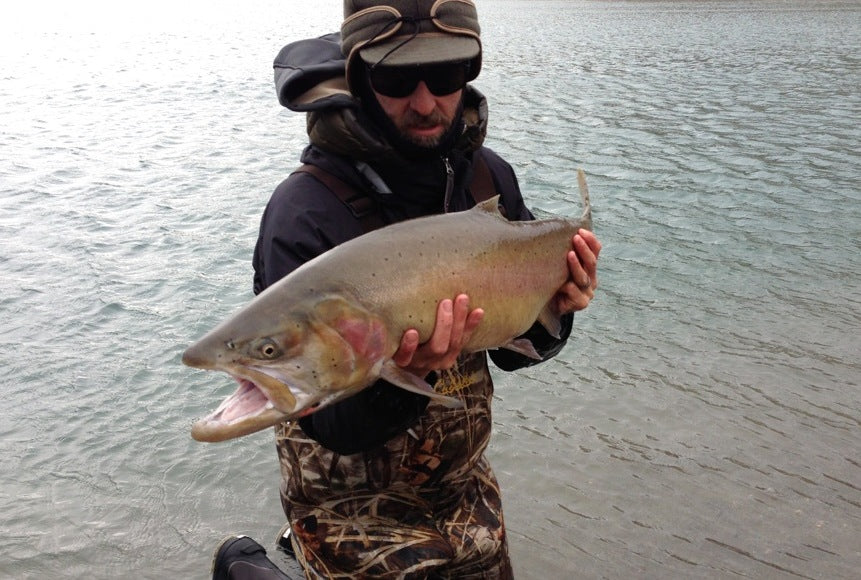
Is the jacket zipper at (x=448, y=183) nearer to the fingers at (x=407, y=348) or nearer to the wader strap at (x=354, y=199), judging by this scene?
the wader strap at (x=354, y=199)

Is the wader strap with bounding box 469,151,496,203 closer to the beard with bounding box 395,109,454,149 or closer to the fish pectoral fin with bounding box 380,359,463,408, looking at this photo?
the beard with bounding box 395,109,454,149

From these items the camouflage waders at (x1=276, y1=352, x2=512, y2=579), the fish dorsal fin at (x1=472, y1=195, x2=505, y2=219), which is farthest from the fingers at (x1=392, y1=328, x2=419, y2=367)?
the camouflage waders at (x1=276, y1=352, x2=512, y2=579)

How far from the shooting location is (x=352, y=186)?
3596 millimetres

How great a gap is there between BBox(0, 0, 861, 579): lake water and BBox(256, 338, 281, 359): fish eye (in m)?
3.52

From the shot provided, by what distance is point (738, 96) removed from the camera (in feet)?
69.1

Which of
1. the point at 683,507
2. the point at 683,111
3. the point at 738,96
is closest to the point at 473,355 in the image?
the point at 683,507

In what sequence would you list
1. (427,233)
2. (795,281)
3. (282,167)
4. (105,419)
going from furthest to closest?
(282,167) → (795,281) → (105,419) → (427,233)

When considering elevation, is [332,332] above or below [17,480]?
above

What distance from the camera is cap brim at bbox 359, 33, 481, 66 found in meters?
3.44

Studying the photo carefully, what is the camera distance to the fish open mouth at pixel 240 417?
2.61m

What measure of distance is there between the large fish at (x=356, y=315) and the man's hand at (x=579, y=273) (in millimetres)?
304

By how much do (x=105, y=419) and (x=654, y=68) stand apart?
2164 cm

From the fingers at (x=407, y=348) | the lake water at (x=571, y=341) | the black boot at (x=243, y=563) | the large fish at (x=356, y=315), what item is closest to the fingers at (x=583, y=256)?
the large fish at (x=356, y=315)

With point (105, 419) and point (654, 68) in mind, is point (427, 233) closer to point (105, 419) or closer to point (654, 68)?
point (105, 419)
